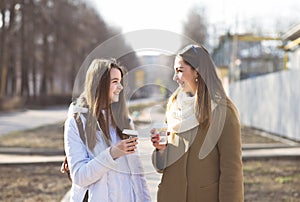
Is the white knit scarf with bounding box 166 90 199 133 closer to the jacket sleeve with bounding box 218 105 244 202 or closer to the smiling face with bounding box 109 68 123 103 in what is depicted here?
the jacket sleeve with bounding box 218 105 244 202

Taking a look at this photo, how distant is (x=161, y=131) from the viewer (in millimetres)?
2779

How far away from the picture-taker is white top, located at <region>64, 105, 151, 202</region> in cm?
279

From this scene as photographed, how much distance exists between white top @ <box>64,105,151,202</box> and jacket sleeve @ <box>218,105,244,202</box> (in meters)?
0.49

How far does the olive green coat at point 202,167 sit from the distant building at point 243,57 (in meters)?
31.5

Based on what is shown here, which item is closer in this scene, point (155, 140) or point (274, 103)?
point (155, 140)

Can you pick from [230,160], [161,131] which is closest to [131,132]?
[161,131]

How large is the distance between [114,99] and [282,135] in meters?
14.2

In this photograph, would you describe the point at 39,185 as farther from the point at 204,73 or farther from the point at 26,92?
the point at 26,92

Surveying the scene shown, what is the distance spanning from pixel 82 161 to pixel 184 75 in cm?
76

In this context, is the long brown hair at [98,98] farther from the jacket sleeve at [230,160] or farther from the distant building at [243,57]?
the distant building at [243,57]

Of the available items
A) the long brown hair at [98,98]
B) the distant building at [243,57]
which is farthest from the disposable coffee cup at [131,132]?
the distant building at [243,57]

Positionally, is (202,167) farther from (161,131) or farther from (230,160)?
(161,131)

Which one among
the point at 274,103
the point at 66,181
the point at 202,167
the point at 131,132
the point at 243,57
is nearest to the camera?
the point at 131,132

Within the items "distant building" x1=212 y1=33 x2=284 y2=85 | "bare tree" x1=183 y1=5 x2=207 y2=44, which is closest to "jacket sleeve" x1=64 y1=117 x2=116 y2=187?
"distant building" x1=212 y1=33 x2=284 y2=85
